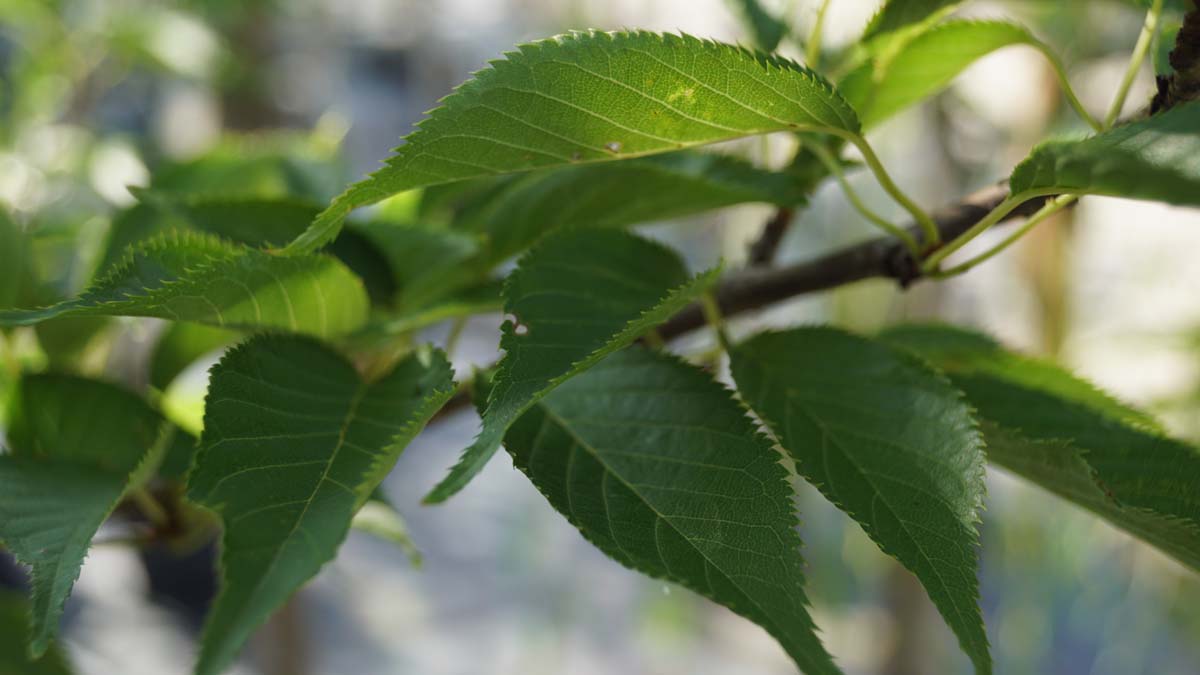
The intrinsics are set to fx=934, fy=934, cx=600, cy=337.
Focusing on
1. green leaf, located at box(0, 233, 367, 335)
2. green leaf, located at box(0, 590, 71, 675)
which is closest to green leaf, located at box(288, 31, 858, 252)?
green leaf, located at box(0, 233, 367, 335)

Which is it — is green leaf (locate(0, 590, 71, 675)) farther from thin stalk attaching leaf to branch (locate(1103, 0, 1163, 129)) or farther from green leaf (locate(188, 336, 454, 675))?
thin stalk attaching leaf to branch (locate(1103, 0, 1163, 129))

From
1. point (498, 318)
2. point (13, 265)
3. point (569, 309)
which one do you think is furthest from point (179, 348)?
point (498, 318)

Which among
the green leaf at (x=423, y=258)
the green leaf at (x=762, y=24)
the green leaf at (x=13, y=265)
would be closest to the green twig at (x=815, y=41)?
the green leaf at (x=762, y=24)

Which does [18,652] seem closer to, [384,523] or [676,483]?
[384,523]

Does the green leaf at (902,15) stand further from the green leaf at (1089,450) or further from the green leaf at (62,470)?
the green leaf at (62,470)

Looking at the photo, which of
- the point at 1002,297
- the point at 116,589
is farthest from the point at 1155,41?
the point at 116,589
